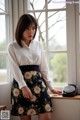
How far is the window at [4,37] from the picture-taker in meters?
2.71

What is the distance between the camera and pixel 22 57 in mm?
2291

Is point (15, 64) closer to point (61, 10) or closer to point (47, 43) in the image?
point (47, 43)

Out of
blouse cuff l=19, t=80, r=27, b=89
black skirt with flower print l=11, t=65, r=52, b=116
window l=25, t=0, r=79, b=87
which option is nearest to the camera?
blouse cuff l=19, t=80, r=27, b=89

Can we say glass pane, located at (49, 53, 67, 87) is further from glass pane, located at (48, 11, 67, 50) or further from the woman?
the woman

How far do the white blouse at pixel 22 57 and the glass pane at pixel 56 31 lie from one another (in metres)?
0.31

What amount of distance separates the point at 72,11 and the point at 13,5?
2.11 feet

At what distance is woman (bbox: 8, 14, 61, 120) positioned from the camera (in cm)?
229

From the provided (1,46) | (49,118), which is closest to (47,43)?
(1,46)

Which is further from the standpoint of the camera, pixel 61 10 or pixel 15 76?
pixel 61 10

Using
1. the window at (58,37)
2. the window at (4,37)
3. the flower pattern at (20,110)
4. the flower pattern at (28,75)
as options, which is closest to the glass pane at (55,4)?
the window at (58,37)

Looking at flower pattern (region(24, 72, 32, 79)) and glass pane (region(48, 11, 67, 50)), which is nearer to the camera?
flower pattern (region(24, 72, 32, 79))

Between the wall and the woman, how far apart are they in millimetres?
159


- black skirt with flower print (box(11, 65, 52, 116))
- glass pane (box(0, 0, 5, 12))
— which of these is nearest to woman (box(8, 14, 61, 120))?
black skirt with flower print (box(11, 65, 52, 116))

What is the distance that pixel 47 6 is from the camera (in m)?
2.71
